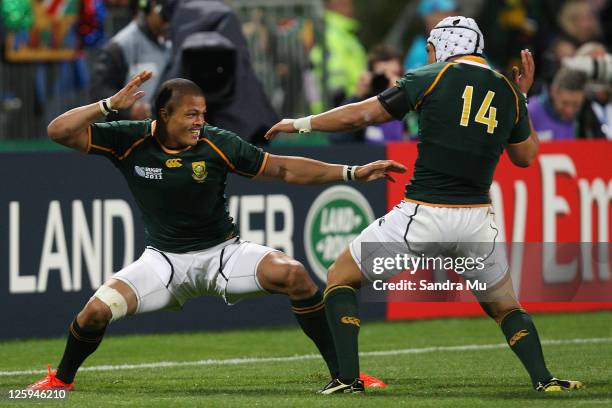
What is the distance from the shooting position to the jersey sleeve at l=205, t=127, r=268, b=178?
9.74 meters

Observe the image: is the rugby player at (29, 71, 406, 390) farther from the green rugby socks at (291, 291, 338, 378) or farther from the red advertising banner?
the red advertising banner

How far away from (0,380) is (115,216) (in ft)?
9.24

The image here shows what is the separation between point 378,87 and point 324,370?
4433mm

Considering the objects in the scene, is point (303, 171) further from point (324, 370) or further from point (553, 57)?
point (553, 57)

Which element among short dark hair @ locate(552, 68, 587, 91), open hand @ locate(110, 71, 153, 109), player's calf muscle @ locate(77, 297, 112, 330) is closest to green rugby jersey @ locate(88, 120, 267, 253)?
open hand @ locate(110, 71, 153, 109)

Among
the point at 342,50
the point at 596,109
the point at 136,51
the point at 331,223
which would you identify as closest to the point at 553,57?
the point at 596,109

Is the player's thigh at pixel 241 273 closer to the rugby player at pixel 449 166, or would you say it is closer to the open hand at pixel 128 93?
the rugby player at pixel 449 166

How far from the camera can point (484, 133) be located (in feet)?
30.4

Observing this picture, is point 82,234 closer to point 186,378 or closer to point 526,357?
point 186,378

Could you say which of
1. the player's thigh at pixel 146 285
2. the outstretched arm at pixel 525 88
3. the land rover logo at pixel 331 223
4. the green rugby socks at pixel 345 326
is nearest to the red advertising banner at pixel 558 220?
the land rover logo at pixel 331 223

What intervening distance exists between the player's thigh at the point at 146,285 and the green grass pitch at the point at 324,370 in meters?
0.53

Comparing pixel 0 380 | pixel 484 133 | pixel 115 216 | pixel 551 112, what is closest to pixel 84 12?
pixel 115 216

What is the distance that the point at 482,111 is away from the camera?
9195 millimetres

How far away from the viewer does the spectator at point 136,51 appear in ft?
45.3
